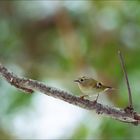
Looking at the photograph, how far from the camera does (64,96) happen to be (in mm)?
451

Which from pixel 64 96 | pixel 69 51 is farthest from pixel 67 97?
pixel 69 51

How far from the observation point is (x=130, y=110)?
479mm

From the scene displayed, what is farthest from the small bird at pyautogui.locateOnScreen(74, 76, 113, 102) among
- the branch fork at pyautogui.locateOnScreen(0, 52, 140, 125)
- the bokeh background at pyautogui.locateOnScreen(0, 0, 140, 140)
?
the bokeh background at pyautogui.locateOnScreen(0, 0, 140, 140)

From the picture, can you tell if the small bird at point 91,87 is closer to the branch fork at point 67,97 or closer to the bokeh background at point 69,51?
the branch fork at point 67,97

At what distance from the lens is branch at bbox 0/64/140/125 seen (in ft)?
1.46

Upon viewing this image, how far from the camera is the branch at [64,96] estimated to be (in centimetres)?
45

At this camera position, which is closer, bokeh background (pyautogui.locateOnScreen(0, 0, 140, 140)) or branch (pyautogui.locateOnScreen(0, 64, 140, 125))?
branch (pyautogui.locateOnScreen(0, 64, 140, 125))

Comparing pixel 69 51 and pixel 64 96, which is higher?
pixel 69 51

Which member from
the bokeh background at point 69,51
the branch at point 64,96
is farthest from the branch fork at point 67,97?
the bokeh background at point 69,51

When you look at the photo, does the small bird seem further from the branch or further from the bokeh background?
the bokeh background

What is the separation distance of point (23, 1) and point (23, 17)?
0.08 meters

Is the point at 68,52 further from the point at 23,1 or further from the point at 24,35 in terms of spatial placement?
A: the point at 23,1

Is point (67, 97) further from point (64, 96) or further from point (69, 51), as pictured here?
point (69, 51)

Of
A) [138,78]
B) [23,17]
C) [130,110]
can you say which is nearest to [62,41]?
[23,17]
